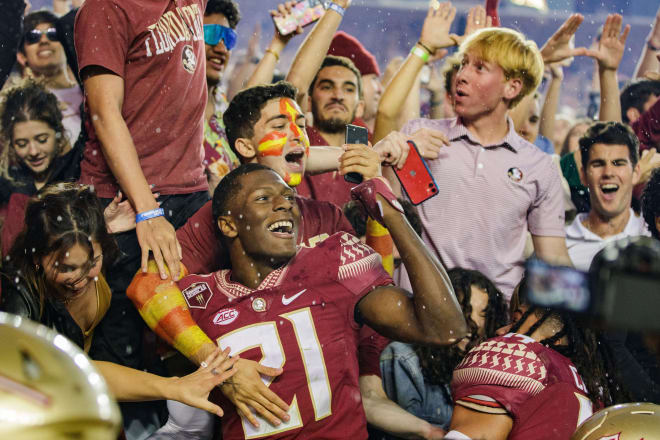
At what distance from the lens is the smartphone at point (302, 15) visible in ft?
12.6

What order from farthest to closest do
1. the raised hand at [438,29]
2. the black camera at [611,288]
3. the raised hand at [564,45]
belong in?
the raised hand at [564,45] < the raised hand at [438,29] < the black camera at [611,288]

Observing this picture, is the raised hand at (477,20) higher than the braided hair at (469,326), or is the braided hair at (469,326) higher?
the raised hand at (477,20)

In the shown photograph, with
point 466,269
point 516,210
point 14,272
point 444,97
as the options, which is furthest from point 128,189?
point 444,97

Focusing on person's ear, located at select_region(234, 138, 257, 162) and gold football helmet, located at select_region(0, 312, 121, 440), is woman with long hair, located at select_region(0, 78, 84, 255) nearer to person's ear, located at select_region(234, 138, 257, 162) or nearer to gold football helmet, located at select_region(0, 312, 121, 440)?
person's ear, located at select_region(234, 138, 257, 162)

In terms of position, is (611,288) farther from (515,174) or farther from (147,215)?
(147,215)

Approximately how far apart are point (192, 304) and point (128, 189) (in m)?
0.46

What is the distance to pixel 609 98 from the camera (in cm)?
461

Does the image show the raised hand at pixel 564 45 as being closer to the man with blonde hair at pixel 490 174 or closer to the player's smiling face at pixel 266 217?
the man with blonde hair at pixel 490 174

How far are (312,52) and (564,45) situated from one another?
5.50 feet

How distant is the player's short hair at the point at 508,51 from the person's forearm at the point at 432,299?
1529mm

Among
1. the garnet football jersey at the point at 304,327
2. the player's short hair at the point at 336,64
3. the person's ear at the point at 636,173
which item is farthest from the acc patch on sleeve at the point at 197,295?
the person's ear at the point at 636,173

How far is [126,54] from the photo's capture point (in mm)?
2848

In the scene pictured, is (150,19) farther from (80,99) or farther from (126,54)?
(80,99)

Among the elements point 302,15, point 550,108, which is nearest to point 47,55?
point 302,15
